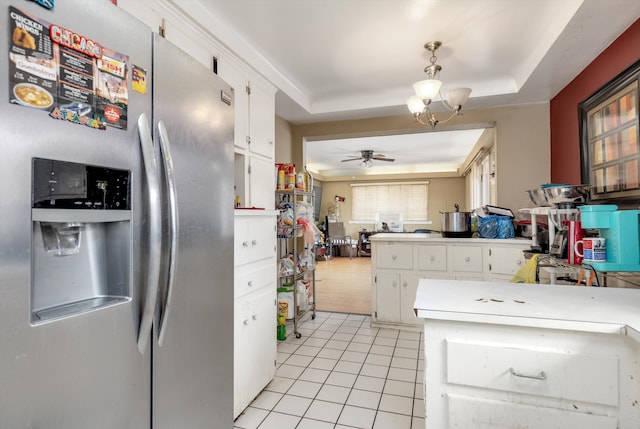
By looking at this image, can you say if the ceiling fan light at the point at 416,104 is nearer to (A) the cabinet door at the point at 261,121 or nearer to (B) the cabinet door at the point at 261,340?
(A) the cabinet door at the point at 261,121

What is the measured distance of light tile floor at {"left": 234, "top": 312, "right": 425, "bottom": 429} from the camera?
1908 mm

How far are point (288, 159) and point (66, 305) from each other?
343 centimetres

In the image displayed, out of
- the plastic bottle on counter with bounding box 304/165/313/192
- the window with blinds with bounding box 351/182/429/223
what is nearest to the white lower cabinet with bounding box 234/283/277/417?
the plastic bottle on counter with bounding box 304/165/313/192

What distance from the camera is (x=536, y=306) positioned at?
3.68 feet

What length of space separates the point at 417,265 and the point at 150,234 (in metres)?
2.91

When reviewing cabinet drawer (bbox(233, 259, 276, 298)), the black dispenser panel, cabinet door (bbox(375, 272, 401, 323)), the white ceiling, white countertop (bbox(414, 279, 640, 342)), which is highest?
the white ceiling

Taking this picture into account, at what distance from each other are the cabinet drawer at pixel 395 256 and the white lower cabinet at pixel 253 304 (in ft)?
5.01

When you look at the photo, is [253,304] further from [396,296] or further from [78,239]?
[396,296]

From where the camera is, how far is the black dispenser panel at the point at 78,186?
0.70 metres

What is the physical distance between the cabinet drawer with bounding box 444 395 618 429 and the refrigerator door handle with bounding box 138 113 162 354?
94 cm

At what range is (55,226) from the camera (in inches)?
31.1

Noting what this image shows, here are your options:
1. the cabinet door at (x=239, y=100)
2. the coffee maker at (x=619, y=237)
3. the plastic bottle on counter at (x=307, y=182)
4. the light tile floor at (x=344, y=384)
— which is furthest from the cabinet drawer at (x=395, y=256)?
the coffee maker at (x=619, y=237)

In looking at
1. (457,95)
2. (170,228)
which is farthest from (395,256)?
(170,228)

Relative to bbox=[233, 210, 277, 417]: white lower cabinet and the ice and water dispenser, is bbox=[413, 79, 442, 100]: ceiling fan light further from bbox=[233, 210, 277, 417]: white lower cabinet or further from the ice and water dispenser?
the ice and water dispenser
